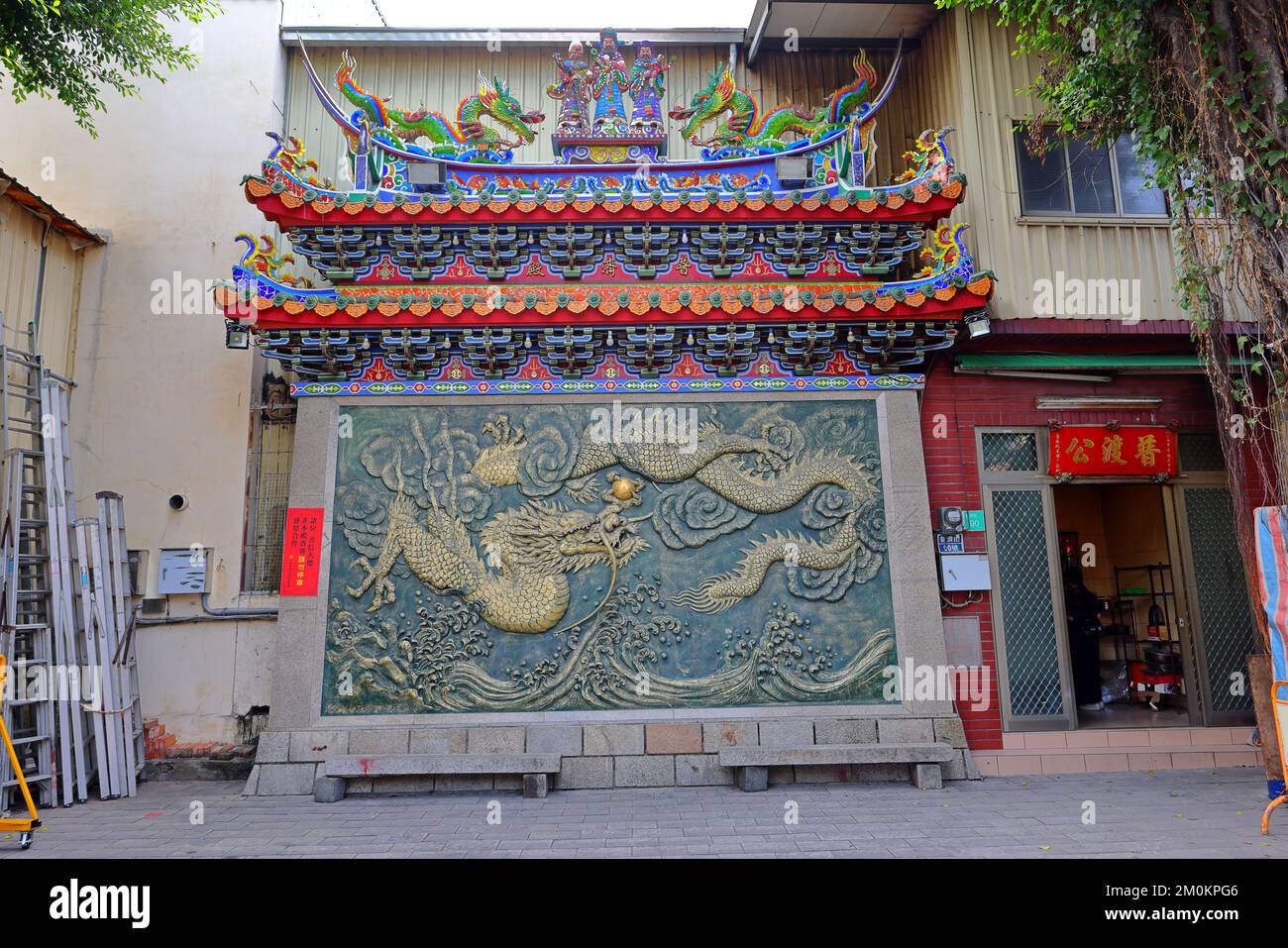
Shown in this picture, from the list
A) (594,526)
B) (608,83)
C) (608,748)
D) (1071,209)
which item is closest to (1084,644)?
(1071,209)

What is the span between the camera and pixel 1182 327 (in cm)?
680

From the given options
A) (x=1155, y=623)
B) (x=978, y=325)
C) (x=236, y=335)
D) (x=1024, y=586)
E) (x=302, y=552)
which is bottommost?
(x=1155, y=623)

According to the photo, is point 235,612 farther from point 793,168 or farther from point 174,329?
point 793,168

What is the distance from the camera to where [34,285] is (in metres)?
6.99

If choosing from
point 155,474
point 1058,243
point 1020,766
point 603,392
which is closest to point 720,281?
point 603,392

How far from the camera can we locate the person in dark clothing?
8.63m

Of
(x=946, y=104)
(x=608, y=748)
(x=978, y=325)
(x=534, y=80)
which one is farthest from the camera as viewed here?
(x=534, y=80)

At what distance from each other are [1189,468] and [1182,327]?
4.08ft

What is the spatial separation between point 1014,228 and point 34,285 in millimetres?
8406

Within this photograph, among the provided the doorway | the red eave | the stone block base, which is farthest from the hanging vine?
the stone block base

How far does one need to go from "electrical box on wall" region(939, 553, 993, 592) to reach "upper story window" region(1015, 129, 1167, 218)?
3.18 meters

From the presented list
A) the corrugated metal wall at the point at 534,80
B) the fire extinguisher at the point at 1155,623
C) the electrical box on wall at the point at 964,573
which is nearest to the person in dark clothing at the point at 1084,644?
the fire extinguisher at the point at 1155,623

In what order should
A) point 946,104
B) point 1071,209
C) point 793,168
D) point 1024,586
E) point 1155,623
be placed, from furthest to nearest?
point 1155,623 < point 946,104 < point 1071,209 < point 793,168 < point 1024,586

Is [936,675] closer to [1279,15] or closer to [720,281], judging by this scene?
[720,281]
